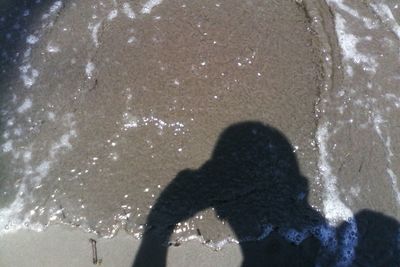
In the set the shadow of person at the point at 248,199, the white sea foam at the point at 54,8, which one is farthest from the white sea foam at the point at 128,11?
the shadow of person at the point at 248,199

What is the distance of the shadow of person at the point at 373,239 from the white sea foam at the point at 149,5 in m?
1.87

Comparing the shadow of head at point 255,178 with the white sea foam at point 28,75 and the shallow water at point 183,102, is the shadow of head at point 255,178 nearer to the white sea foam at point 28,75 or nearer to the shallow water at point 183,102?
the shallow water at point 183,102

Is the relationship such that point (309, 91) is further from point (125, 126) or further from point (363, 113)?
point (125, 126)

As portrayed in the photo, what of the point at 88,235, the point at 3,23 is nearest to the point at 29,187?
the point at 88,235

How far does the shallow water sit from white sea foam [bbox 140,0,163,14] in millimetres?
10

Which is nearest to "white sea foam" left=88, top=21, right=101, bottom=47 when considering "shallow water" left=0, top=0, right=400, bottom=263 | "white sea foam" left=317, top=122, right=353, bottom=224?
"shallow water" left=0, top=0, right=400, bottom=263

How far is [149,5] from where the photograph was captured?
10.5 ft

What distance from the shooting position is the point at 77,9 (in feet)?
10.5

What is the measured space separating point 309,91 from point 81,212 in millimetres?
1532

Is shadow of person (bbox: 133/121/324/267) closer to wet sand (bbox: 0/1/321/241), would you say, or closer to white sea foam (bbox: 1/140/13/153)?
wet sand (bbox: 0/1/321/241)

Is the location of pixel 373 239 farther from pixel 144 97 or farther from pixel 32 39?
pixel 32 39

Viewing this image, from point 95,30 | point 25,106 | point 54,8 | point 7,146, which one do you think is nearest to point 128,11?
point 95,30

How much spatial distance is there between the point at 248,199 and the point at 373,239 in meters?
0.69

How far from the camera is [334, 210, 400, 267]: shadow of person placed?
2.42m
